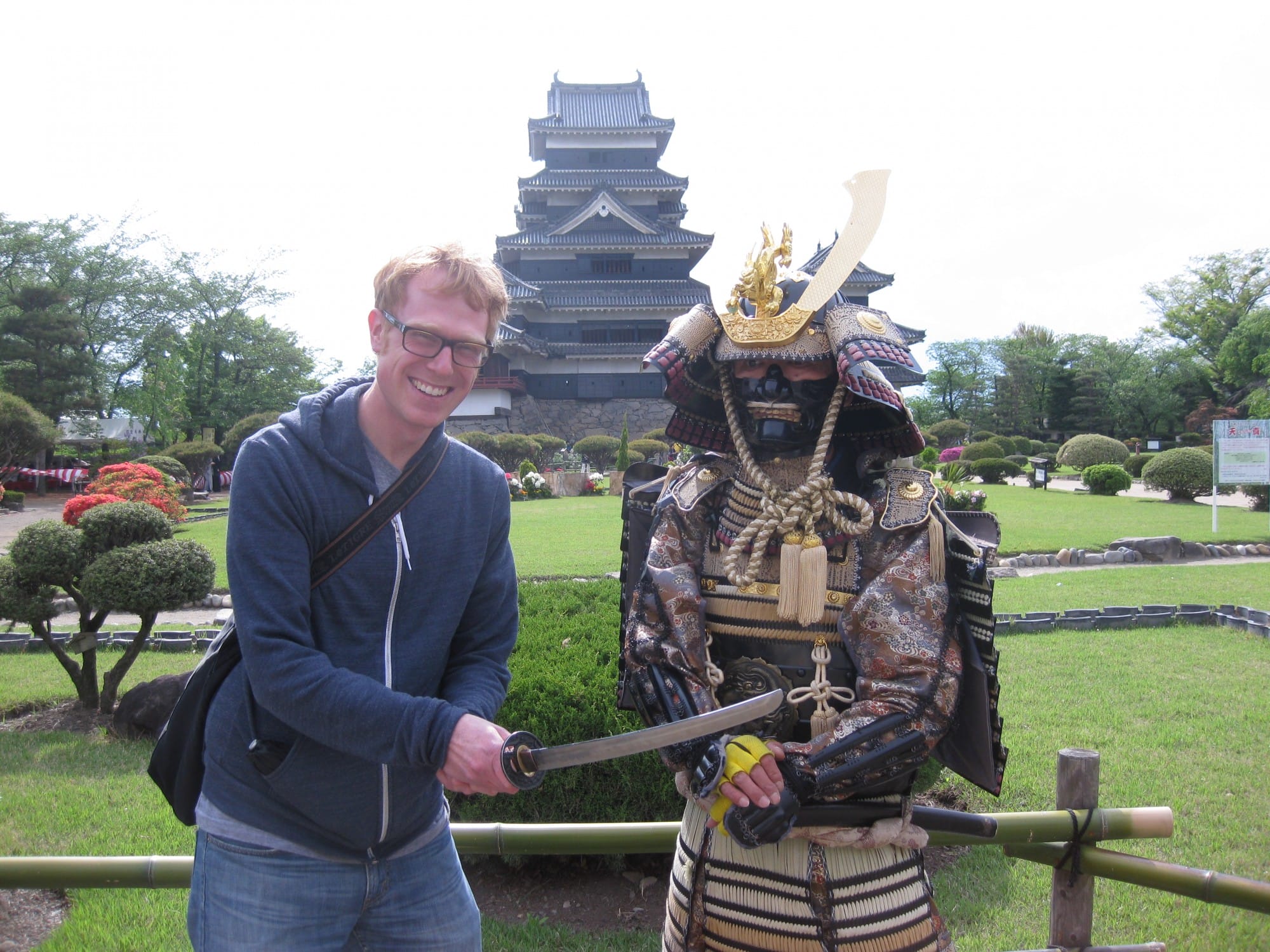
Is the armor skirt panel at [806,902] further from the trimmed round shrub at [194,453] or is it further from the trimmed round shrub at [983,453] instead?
the trimmed round shrub at [194,453]

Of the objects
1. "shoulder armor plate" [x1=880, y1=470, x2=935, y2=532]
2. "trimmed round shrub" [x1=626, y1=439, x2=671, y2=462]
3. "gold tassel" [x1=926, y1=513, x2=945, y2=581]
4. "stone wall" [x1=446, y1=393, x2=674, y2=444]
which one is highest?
"stone wall" [x1=446, y1=393, x2=674, y2=444]

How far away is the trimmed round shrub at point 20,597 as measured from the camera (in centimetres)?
671

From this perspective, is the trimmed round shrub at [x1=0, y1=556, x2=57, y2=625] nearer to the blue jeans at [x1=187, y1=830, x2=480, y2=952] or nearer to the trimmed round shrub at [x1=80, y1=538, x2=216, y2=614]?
the trimmed round shrub at [x1=80, y1=538, x2=216, y2=614]

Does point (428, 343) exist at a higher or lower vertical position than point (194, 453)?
higher

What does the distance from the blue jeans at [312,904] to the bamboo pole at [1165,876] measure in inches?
74.5

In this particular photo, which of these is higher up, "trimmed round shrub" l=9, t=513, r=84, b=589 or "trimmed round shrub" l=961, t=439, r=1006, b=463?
"trimmed round shrub" l=961, t=439, r=1006, b=463

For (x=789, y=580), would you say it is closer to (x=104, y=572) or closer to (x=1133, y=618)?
(x=104, y=572)

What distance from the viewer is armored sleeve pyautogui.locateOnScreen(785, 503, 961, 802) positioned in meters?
2.00

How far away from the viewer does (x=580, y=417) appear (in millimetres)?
34781

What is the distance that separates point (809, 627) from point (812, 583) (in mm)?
135

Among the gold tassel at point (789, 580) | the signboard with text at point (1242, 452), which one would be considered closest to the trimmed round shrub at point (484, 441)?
the signboard with text at point (1242, 452)

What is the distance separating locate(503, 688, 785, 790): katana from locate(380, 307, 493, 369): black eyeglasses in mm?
769

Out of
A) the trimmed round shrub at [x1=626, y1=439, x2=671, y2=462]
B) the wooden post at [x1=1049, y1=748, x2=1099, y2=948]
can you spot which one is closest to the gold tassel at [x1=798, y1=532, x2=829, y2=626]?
the wooden post at [x1=1049, y1=748, x2=1099, y2=948]

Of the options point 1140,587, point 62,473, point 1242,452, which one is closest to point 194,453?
point 62,473
